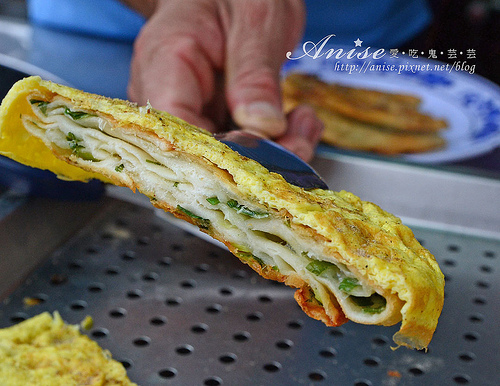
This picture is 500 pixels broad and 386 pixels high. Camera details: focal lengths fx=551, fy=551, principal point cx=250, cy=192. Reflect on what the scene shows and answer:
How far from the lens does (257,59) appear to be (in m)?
2.61

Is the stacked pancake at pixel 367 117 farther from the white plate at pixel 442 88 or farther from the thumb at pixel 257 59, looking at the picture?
the thumb at pixel 257 59

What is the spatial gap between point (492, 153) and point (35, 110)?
2.63 m

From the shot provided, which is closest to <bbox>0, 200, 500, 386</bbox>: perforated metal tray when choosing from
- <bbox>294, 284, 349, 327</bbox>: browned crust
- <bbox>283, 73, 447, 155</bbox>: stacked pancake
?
<bbox>294, 284, 349, 327</bbox>: browned crust

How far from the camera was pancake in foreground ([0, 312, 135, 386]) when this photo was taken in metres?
1.65

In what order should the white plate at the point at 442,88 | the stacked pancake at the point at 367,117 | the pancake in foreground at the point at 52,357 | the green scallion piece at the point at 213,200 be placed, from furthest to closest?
the white plate at the point at 442,88 → the stacked pancake at the point at 367,117 → the pancake in foreground at the point at 52,357 → the green scallion piece at the point at 213,200

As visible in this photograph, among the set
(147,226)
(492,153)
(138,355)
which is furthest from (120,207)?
(492,153)

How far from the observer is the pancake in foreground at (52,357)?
1.65m

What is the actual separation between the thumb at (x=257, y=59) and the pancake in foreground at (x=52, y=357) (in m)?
1.17

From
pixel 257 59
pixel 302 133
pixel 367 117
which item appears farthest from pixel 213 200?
pixel 367 117

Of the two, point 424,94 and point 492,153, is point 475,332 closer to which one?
point 492,153

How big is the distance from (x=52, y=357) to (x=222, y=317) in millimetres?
588

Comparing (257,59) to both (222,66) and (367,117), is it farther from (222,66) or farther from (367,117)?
(367,117)

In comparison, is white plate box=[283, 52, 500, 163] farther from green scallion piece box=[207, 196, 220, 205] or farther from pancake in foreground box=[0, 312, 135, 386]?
pancake in foreground box=[0, 312, 135, 386]

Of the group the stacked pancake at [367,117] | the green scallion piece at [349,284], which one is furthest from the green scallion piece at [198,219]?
the stacked pancake at [367,117]
